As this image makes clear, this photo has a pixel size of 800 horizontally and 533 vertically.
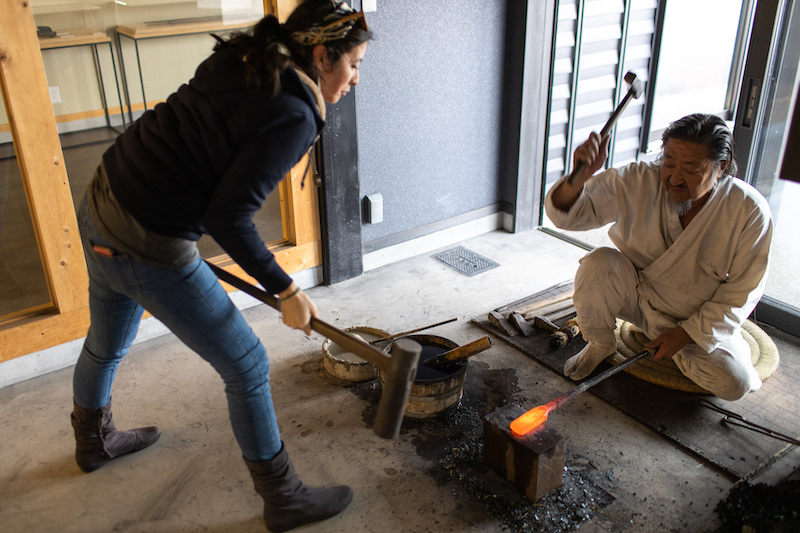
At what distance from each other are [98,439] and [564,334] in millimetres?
1980

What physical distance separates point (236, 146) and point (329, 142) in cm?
182

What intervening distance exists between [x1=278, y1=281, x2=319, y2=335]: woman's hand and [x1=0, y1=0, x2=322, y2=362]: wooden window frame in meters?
1.52

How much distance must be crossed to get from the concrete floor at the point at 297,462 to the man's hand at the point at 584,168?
81cm

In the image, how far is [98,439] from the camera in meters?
2.15

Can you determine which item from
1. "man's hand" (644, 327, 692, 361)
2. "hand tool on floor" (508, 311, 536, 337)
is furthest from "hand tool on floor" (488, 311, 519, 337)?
"man's hand" (644, 327, 692, 361)

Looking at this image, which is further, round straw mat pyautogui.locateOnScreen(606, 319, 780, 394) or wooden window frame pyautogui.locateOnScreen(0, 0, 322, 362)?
round straw mat pyautogui.locateOnScreen(606, 319, 780, 394)

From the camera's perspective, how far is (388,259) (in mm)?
3826

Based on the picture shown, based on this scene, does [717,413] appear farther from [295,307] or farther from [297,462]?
[295,307]

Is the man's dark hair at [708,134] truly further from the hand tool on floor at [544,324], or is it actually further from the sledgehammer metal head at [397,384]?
the sledgehammer metal head at [397,384]

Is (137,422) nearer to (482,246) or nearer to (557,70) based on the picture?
(482,246)

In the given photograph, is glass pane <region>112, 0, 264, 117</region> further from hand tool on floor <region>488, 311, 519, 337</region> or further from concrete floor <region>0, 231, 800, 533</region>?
hand tool on floor <region>488, 311, 519, 337</region>

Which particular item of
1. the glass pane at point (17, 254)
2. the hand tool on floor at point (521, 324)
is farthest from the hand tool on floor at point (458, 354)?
the glass pane at point (17, 254)

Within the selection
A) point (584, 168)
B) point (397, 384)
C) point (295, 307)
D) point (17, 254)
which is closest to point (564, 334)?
point (584, 168)

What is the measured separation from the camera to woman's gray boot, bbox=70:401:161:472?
2105 mm
